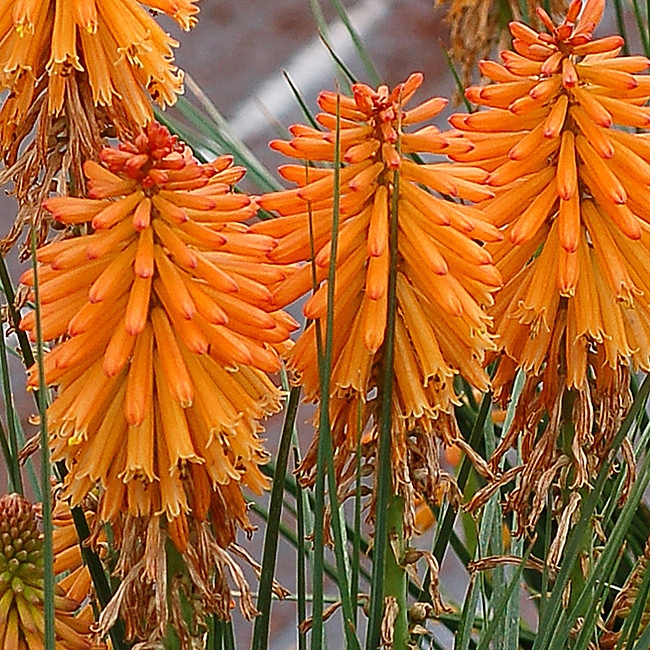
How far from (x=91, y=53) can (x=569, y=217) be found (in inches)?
6.0

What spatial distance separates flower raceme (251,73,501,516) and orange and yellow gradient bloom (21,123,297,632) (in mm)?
12

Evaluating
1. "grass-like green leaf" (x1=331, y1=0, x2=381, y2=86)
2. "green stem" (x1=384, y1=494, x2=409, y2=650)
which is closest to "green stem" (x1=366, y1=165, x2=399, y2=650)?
"green stem" (x1=384, y1=494, x2=409, y2=650)

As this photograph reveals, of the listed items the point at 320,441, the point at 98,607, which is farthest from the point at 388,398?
the point at 98,607

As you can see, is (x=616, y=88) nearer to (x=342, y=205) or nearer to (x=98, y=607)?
(x=342, y=205)

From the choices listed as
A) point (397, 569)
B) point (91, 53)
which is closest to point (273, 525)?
point (397, 569)

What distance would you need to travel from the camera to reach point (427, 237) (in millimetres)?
341

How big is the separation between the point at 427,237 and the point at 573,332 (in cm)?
6

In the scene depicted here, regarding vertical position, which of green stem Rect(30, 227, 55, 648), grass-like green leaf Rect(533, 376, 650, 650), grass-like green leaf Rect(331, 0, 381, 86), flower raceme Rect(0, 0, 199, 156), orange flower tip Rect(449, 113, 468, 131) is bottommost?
grass-like green leaf Rect(533, 376, 650, 650)

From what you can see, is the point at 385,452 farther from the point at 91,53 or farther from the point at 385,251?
the point at 91,53

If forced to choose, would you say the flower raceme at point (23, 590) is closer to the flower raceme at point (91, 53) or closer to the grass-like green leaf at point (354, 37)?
the flower raceme at point (91, 53)

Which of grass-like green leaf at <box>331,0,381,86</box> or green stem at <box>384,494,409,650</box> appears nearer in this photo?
green stem at <box>384,494,409,650</box>

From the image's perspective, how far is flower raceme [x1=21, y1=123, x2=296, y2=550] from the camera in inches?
12.5

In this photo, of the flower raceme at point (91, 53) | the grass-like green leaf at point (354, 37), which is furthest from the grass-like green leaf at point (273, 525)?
the grass-like green leaf at point (354, 37)

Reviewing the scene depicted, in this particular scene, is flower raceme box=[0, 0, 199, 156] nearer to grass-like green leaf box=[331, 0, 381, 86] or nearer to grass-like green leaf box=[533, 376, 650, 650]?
grass-like green leaf box=[533, 376, 650, 650]
